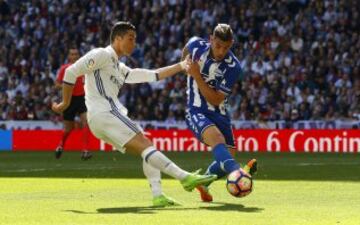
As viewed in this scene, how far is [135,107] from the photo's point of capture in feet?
104

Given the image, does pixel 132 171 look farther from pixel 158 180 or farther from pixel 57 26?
pixel 57 26

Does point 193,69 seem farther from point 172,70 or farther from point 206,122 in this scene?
point 206,122

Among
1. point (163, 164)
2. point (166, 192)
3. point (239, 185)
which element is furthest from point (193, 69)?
point (166, 192)

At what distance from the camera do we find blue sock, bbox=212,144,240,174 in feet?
39.1

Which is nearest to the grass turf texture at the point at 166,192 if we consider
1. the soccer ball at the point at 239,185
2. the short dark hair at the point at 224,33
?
the soccer ball at the point at 239,185

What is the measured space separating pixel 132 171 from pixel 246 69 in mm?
12614

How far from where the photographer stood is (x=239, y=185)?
11383mm

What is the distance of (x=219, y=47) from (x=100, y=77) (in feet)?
4.88

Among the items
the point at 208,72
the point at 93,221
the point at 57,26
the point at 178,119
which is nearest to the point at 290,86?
the point at 178,119

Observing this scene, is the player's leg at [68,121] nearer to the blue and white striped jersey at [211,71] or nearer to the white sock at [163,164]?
the blue and white striped jersey at [211,71]

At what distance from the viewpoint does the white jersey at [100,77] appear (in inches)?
465

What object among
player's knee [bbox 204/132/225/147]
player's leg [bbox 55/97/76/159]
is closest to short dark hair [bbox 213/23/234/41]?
player's knee [bbox 204/132/225/147]

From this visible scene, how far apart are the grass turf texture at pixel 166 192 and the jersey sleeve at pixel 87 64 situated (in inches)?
59.1

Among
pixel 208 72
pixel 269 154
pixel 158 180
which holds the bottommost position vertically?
pixel 269 154
